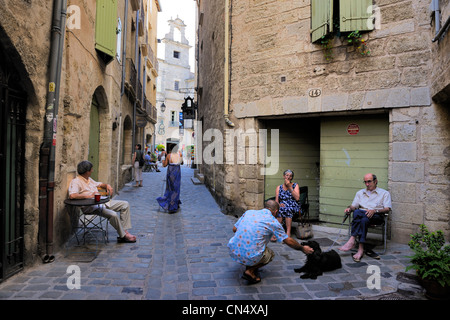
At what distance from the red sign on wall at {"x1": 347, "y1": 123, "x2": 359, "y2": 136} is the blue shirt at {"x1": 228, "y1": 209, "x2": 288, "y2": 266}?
3046 mm

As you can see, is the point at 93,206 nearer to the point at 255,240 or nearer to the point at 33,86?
the point at 33,86

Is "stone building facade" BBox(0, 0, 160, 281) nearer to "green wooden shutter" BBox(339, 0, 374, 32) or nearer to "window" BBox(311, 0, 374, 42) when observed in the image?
"window" BBox(311, 0, 374, 42)

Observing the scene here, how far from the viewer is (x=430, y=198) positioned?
455 cm

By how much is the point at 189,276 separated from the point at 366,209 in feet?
9.25

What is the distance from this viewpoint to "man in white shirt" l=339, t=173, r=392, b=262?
4.15m

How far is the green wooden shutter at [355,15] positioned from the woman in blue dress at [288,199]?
268cm

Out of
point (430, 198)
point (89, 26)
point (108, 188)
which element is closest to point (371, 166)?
point (430, 198)

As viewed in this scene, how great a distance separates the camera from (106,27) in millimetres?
6062

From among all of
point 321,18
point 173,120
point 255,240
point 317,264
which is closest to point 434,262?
point 317,264

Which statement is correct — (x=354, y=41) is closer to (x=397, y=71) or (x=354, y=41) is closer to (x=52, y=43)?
(x=397, y=71)

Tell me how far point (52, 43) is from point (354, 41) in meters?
4.62

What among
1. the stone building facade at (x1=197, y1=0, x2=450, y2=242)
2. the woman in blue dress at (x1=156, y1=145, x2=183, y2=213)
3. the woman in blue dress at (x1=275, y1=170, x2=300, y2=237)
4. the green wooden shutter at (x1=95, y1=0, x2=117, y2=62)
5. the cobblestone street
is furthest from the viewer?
the woman in blue dress at (x1=156, y1=145, x2=183, y2=213)

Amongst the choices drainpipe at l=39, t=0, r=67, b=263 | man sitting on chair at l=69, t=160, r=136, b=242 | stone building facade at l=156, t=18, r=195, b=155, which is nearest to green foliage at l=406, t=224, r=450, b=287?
man sitting on chair at l=69, t=160, r=136, b=242
